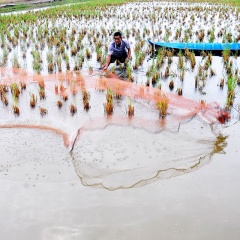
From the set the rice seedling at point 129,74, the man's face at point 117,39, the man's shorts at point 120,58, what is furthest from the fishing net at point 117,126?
the man's shorts at point 120,58

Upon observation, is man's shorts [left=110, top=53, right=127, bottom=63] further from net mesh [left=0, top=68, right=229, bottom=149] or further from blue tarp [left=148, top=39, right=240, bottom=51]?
blue tarp [left=148, top=39, right=240, bottom=51]

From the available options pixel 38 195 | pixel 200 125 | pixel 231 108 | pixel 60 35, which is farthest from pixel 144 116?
pixel 60 35

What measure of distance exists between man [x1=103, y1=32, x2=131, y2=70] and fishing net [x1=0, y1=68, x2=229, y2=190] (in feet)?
2.57

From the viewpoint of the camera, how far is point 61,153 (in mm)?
3795

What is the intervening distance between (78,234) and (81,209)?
29cm

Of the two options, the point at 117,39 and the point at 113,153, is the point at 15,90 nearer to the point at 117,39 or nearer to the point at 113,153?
the point at 117,39

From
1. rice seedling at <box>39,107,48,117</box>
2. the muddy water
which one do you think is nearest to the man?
rice seedling at <box>39,107,48,117</box>

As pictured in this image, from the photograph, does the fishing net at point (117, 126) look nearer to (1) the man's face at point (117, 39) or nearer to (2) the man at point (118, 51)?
(2) the man at point (118, 51)

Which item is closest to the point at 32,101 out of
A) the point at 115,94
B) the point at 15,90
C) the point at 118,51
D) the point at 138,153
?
the point at 15,90

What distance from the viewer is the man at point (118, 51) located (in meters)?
6.67

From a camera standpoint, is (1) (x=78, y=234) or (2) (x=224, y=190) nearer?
(1) (x=78, y=234)

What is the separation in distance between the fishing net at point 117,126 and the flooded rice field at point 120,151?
1 centimetres

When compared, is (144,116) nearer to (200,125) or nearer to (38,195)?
(200,125)

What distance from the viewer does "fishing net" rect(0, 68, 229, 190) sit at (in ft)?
11.4
